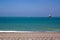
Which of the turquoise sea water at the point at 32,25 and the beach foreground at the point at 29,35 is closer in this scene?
the beach foreground at the point at 29,35

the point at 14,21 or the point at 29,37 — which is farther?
the point at 14,21

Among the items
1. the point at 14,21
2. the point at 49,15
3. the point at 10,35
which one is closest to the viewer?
the point at 10,35

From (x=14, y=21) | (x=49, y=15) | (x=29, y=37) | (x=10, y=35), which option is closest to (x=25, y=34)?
(x=29, y=37)

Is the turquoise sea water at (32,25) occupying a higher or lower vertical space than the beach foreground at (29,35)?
higher

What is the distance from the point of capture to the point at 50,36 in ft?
9.40

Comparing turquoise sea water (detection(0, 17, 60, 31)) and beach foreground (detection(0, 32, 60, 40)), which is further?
turquoise sea water (detection(0, 17, 60, 31))

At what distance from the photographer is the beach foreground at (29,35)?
2818mm

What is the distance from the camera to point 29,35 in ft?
9.32

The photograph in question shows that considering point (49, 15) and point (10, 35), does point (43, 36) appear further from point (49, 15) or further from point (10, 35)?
point (49, 15)

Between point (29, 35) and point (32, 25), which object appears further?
point (32, 25)

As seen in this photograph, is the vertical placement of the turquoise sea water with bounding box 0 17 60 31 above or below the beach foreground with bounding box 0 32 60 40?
A: above

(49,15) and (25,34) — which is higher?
(49,15)

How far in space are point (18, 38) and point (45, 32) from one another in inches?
23.4

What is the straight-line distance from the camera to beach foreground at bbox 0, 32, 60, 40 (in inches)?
111
